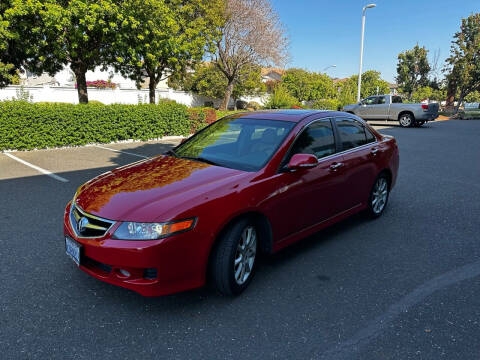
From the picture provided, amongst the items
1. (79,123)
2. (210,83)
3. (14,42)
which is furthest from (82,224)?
(210,83)

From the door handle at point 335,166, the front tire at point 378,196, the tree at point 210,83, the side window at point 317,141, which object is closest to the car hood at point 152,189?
the side window at point 317,141

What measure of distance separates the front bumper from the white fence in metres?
25.8

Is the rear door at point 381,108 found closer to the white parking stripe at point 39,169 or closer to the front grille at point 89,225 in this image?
the white parking stripe at point 39,169

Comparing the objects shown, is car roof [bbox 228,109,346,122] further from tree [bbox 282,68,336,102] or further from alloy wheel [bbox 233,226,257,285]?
tree [bbox 282,68,336,102]

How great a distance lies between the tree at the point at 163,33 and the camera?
16016mm

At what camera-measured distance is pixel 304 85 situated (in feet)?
168

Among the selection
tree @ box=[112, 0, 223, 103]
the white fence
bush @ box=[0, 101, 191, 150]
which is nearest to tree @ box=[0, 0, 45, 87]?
tree @ box=[112, 0, 223, 103]

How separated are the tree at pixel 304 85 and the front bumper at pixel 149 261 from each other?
49207mm

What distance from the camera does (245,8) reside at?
24.5 m

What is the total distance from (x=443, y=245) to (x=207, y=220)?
3.05 meters

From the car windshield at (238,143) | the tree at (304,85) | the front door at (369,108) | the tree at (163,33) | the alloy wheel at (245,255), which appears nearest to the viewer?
the alloy wheel at (245,255)

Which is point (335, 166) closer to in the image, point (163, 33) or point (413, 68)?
point (163, 33)

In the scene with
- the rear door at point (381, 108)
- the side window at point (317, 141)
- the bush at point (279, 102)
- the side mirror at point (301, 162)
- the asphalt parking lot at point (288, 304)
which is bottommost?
the asphalt parking lot at point (288, 304)

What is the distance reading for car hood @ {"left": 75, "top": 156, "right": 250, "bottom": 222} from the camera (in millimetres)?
2684
